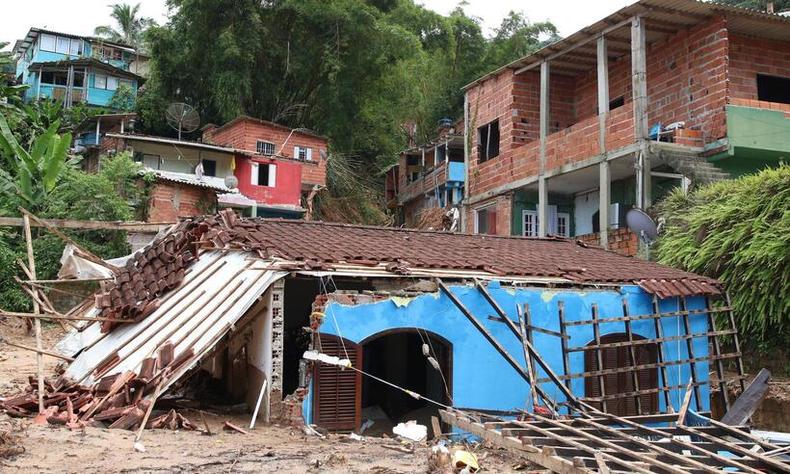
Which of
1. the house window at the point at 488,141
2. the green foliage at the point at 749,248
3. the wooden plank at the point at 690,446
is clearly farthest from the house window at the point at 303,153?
the wooden plank at the point at 690,446

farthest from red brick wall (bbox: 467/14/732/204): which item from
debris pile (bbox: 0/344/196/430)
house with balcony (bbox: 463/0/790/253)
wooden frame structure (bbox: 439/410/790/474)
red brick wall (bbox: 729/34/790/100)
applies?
debris pile (bbox: 0/344/196/430)

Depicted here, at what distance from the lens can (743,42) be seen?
1959 centimetres

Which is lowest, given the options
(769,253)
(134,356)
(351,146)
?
(134,356)

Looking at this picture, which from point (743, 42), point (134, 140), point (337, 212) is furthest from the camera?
point (337, 212)

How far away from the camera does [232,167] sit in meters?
32.0

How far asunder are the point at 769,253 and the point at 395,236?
704cm

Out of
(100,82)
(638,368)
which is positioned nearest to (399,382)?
(638,368)

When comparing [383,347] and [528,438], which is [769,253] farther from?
[528,438]

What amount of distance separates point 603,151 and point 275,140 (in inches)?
734

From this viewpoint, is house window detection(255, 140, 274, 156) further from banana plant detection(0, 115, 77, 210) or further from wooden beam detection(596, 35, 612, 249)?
wooden beam detection(596, 35, 612, 249)

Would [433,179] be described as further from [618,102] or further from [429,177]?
[618,102]

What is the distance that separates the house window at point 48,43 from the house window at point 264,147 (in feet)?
78.6

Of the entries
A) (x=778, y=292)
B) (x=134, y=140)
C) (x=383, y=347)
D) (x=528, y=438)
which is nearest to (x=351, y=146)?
(x=134, y=140)

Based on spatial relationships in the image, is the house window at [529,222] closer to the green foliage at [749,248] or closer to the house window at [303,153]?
the green foliage at [749,248]
